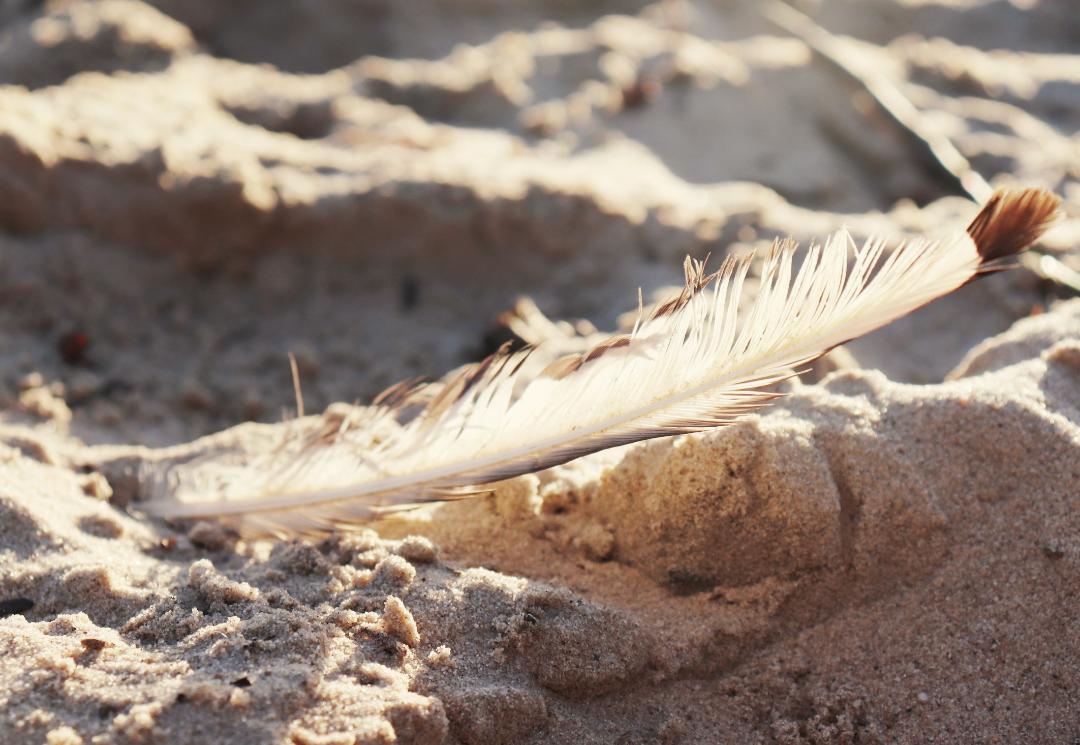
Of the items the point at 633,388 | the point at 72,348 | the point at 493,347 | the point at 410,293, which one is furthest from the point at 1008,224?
the point at 72,348

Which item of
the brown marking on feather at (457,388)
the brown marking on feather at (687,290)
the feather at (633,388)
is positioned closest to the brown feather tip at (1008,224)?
the feather at (633,388)

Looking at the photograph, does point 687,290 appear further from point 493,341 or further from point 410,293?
point 410,293

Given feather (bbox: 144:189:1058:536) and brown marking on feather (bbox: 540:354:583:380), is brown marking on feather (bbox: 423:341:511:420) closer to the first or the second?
feather (bbox: 144:189:1058:536)

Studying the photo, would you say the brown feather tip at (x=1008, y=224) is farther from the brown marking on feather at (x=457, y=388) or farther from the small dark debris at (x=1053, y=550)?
the brown marking on feather at (x=457, y=388)

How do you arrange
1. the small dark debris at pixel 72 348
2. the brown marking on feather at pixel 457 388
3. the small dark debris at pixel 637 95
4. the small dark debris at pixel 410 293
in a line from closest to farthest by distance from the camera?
the brown marking on feather at pixel 457 388 → the small dark debris at pixel 72 348 → the small dark debris at pixel 410 293 → the small dark debris at pixel 637 95

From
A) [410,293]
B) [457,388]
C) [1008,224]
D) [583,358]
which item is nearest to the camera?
[1008,224]

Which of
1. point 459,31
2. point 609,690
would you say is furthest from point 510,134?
point 609,690
